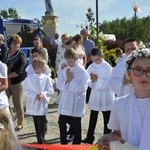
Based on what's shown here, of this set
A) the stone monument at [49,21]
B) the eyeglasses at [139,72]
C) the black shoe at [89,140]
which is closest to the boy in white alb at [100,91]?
the black shoe at [89,140]

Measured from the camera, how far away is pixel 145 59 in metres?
3.01

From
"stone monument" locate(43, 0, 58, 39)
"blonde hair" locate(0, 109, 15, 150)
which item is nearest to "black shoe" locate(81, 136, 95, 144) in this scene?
"blonde hair" locate(0, 109, 15, 150)

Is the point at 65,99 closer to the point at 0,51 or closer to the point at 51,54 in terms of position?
the point at 0,51

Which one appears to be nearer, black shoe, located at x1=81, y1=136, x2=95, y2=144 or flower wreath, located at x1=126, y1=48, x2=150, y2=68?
flower wreath, located at x1=126, y1=48, x2=150, y2=68

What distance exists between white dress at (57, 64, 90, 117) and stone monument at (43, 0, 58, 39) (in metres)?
27.3

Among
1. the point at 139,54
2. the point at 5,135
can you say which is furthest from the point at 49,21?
the point at 5,135

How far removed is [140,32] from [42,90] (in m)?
49.0

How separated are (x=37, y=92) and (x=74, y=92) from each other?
25.0 inches

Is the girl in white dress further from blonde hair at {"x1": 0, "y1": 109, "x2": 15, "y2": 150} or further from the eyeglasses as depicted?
blonde hair at {"x1": 0, "y1": 109, "x2": 15, "y2": 150}

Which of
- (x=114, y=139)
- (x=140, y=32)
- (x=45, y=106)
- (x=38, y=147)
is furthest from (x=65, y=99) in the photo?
(x=140, y=32)

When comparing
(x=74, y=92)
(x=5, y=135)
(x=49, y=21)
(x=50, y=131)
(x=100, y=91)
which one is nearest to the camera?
(x=5, y=135)

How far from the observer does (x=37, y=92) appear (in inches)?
266

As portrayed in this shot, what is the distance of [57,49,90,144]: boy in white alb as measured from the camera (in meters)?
6.52

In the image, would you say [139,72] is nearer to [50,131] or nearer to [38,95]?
[38,95]
